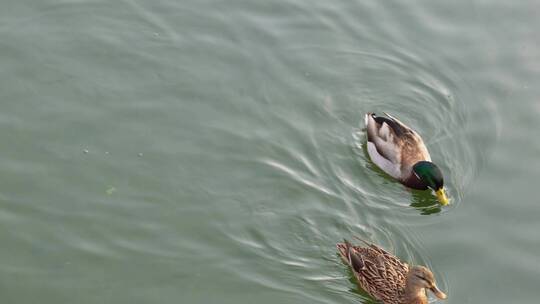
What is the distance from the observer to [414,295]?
29.4ft

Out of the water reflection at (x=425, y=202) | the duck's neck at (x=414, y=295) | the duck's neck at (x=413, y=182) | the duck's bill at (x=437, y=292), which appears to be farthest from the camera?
the duck's neck at (x=413, y=182)

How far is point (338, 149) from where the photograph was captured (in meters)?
11.1

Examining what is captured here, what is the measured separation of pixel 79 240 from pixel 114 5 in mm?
4326

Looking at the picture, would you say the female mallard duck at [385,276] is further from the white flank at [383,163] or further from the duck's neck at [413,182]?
the white flank at [383,163]

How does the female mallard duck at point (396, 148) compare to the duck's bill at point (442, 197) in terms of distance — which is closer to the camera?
the duck's bill at point (442, 197)

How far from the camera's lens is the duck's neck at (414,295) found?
8.94m

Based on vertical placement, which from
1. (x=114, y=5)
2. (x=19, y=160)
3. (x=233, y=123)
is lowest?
(x=19, y=160)

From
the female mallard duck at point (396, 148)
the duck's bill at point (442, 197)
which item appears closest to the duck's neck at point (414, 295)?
the duck's bill at point (442, 197)

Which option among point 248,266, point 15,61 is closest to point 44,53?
point 15,61

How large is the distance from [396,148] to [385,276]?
2.65 meters

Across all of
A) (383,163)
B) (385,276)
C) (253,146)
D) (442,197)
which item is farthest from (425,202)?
(253,146)

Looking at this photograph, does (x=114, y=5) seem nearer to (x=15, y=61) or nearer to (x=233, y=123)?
(x=15, y=61)

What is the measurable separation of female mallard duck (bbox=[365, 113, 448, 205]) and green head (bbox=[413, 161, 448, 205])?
14cm

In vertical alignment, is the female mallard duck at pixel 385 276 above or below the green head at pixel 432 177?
below
